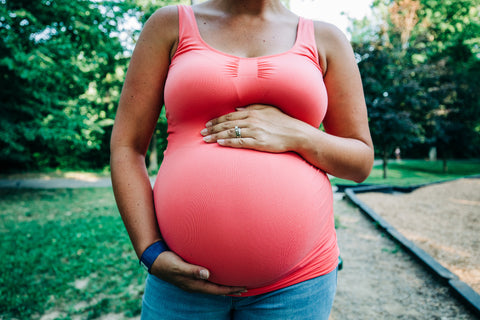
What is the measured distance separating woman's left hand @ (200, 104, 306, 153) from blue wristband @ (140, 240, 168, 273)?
412 millimetres

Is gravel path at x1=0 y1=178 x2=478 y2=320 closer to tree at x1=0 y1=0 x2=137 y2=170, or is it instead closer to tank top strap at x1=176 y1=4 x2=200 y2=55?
tank top strap at x1=176 y1=4 x2=200 y2=55

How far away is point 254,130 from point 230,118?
0.10 meters

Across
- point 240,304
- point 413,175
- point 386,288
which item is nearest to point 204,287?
point 240,304

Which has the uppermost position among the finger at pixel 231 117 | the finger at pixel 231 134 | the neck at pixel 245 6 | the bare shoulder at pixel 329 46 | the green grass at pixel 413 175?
the neck at pixel 245 6

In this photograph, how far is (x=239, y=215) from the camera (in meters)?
1.04

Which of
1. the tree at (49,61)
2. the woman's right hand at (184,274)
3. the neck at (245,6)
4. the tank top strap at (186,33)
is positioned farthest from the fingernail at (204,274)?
the tree at (49,61)

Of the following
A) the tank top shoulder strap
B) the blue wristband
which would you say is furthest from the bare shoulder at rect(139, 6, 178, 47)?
the blue wristband

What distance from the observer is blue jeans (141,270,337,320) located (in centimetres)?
108

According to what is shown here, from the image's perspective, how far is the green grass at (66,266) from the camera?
3.07 m

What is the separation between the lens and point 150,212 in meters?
1.15

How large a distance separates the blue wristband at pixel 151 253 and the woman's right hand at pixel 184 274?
14 millimetres

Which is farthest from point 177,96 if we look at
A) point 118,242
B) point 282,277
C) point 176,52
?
point 118,242

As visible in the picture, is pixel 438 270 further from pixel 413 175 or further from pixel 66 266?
pixel 413 175

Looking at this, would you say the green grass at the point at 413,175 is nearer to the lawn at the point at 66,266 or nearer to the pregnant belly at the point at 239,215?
the lawn at the point at 66,266
